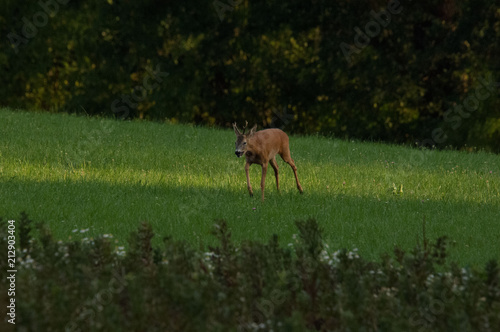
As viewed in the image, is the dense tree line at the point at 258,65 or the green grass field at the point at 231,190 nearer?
the green grass field at the point at 231,190

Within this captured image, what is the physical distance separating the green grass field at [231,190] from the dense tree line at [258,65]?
485cm

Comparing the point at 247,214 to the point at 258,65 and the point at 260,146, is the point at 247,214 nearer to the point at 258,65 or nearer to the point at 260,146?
the point at 260,146

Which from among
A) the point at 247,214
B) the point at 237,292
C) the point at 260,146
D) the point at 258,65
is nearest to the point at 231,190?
the point at 260,146

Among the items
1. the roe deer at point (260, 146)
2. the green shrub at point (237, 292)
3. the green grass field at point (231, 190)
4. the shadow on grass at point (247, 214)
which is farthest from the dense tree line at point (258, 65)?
the green shrub at point (237, 292)

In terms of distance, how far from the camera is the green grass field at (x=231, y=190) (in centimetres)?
984

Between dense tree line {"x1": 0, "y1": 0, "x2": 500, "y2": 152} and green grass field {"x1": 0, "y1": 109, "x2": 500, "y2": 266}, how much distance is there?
4.85 m

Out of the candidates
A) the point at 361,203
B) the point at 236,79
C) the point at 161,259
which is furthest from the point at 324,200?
the point at 236,79

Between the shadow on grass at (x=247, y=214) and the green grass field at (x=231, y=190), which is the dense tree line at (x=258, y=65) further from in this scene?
the shadow on grass at (x=247, y=214)

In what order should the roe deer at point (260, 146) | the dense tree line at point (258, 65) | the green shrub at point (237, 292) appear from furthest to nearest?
1. the dense tree line at point (258, 65)
2. the roe deer at point (260, 146)
3. the green shrub at point (237, 292)

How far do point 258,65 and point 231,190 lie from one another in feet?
45.1

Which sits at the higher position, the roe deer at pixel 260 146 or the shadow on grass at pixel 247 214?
the roe deer at pixel 260 146

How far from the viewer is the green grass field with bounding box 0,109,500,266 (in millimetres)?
9844

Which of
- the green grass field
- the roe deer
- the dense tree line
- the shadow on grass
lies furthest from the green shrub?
the dense tree line

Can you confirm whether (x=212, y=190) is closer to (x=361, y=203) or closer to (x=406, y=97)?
(x=361, y=203)
